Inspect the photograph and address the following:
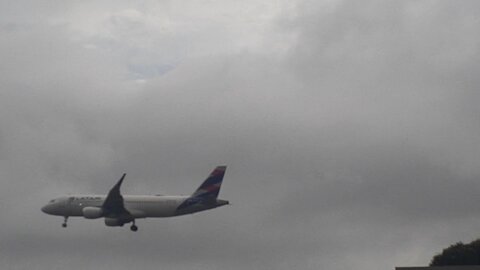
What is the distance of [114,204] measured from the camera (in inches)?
7018

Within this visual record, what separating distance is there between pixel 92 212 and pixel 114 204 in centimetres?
407

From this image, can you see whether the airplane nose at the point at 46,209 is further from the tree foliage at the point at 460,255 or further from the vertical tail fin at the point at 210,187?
the tree foliage at the point at 460,255

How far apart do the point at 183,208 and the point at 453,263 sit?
44344 mm

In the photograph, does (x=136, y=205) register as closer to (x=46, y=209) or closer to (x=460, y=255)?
(x=46, y=209)

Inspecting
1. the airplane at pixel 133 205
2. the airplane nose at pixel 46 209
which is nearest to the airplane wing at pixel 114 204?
the airplane at pixel 133 205

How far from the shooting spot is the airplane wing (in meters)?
177

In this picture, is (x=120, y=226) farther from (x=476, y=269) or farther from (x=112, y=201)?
(x=476, y=269)

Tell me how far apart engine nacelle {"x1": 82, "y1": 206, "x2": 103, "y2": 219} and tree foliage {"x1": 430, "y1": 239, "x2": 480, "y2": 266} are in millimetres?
54540

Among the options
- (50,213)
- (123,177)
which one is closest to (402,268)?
(123,177)

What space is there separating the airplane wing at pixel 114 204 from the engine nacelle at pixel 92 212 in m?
1.11

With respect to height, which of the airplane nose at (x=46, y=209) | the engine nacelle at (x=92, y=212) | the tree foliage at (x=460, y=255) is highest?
the airplane nose at (x=46, y=209)

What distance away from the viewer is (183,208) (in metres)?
180

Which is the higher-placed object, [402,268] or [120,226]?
[120,226]

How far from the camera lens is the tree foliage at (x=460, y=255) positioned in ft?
621
